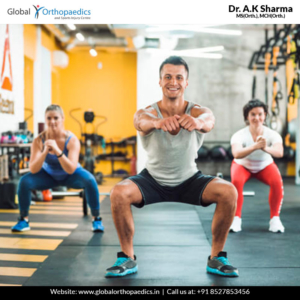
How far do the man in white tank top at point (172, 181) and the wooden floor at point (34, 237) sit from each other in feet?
1.75

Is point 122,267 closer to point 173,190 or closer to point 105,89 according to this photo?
point 173,190

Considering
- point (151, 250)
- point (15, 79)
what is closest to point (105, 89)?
point (15, 79)

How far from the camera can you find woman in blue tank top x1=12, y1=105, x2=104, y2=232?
306cm

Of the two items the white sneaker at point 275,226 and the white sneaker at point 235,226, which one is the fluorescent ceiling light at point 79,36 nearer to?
the white sneaker at point 235,226

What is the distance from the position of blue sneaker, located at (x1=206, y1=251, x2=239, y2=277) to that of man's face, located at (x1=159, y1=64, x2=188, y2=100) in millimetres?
884

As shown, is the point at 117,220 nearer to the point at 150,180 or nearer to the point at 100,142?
the point at 150,180

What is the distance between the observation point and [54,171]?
3.13 meters

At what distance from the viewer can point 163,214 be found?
402 cm

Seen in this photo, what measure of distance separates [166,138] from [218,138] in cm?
593

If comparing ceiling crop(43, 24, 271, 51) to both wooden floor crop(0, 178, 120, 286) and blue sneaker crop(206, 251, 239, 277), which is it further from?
blue sneaker crop(206, 251, 239, 277)

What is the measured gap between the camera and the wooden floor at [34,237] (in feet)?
7.22

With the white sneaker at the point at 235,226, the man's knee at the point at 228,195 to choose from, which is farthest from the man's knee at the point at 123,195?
the white sneaker at the point at 235,226


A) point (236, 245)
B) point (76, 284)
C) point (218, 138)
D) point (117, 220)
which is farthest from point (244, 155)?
point (218, 138)

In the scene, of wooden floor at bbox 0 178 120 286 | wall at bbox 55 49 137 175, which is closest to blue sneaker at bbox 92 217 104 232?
wooden floor at bbox 0 178 120 286
